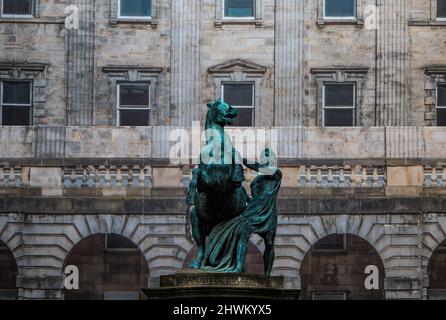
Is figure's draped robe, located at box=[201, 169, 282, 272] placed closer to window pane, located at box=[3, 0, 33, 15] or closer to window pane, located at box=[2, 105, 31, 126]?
window pane, located at box=[2, 105, 31, 126]

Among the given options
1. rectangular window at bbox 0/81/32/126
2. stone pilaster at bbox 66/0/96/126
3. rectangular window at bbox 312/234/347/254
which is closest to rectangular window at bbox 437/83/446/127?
rectangular window at bbox 312/234/347/254

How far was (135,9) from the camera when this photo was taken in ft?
226

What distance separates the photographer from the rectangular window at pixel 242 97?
68312 millimetres

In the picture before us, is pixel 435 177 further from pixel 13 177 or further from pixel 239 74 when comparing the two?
pixel 13 177

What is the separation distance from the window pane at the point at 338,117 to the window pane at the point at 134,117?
239 inches

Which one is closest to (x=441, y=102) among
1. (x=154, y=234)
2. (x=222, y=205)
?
(x=154, y=234)

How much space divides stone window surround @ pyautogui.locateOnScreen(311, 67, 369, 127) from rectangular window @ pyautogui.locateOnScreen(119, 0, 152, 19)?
5.97m

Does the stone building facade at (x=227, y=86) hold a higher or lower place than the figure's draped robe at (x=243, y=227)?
higher

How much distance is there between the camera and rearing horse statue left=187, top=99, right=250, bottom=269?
119ft

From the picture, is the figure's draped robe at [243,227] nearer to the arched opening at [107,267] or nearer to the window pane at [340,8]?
the arched opening at [107,267]

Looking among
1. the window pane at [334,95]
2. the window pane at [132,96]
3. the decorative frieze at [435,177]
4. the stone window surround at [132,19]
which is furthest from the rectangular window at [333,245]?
the stone window surround at [132,19]

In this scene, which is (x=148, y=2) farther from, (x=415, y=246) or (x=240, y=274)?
(x=240, y=274)

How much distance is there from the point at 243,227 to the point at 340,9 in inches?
1319
